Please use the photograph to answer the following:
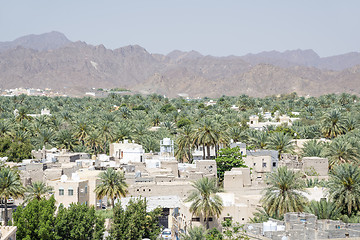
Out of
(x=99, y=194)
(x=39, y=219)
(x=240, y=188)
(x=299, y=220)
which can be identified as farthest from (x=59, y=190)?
(x=299, y=220)

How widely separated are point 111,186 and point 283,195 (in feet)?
38.0

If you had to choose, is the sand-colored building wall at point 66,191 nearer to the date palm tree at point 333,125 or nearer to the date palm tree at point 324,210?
the date palm tree at point 324,210

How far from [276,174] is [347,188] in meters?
4.32

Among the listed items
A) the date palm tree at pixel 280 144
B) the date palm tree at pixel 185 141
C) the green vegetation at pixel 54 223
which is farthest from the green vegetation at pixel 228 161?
the green vegetation at pixel 54 223

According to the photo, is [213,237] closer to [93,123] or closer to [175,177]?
[175,177]

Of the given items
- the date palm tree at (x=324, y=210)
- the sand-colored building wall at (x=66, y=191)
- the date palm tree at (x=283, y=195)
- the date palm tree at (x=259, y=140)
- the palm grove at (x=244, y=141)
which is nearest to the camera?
the date palm tree at (x=324, y=210)

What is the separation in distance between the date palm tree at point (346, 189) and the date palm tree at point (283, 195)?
193 cm

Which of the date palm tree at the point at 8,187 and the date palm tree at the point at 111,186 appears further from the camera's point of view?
the date palm tree at the point at 111,186

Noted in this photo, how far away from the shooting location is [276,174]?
33.8 meters

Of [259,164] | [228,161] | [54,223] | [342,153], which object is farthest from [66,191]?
[342,153]

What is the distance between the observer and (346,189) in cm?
3375

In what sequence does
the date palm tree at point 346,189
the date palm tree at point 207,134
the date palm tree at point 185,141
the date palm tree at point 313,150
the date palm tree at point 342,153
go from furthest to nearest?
1. the date palm tree at point 185,141
2. the date palm tree at point 207,134
3. the date palm tree at point 313,150
4. the date palm tree at point 342,153
5. the date palm tree at point 346,189

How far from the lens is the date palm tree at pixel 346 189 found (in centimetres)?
3294

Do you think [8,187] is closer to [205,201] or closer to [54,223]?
[54,223]
